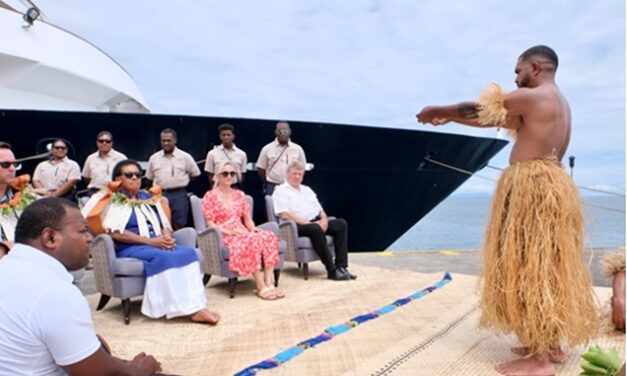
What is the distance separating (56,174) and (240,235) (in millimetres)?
2603

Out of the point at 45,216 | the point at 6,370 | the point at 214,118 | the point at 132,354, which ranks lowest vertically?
the point at 132,354

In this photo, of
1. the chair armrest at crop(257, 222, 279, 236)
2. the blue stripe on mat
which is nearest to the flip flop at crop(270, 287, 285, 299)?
the chair armrest at crop(257, 222, 279, 236)

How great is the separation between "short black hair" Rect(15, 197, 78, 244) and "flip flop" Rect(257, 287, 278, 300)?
2.61 metres

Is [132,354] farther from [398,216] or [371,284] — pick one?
[398,216]

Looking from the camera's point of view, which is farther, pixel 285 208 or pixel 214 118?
pixel 214 118

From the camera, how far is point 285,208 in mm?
4746

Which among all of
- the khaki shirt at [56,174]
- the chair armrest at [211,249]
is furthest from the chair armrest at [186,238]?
the khaki shirt at [56,174]

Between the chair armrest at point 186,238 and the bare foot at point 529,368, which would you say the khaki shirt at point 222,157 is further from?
the bare foot at point 529,368

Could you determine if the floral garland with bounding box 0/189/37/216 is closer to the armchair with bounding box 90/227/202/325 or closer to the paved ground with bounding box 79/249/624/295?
the armchair with bounding box 90/227/202/325

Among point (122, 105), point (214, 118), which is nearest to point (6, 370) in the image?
point (214, 118)

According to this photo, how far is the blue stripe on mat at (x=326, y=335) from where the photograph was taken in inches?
90.5

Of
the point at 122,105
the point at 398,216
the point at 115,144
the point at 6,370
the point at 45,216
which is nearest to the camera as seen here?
the point at 6,370

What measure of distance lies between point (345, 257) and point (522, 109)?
2861mm

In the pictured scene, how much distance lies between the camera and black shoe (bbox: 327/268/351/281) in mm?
4543
